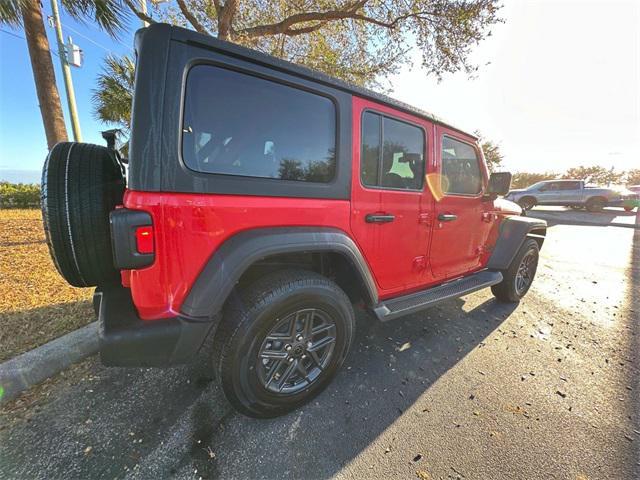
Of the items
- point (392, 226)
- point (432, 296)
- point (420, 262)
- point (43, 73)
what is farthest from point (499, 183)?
point (43, 73)

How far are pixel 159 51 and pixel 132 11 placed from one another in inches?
222

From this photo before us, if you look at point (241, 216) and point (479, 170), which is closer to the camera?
point (241, 216)

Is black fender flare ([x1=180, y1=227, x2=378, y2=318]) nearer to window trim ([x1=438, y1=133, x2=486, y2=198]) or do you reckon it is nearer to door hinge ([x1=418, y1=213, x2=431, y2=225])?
door hinge ([x1=418, y1=213, x2=431, y2=225])

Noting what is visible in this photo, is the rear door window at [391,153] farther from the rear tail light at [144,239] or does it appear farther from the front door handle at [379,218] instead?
the rear tail light at [144,239]

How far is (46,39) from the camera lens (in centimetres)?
450

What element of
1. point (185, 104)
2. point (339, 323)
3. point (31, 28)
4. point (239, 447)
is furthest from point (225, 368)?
point (31, 28)

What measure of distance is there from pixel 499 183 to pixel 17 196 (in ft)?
42.6

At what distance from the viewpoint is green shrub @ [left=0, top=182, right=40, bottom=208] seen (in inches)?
344

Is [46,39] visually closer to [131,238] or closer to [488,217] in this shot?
[131,238]

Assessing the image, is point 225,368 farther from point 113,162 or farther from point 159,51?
point 159,51

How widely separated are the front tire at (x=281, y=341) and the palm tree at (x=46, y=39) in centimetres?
554

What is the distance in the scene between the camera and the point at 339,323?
1961mm

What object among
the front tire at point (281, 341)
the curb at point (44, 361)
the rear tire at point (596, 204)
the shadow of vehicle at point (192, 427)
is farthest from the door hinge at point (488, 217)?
the rear tire at point (596, 204)

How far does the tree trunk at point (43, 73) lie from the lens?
172 inches
